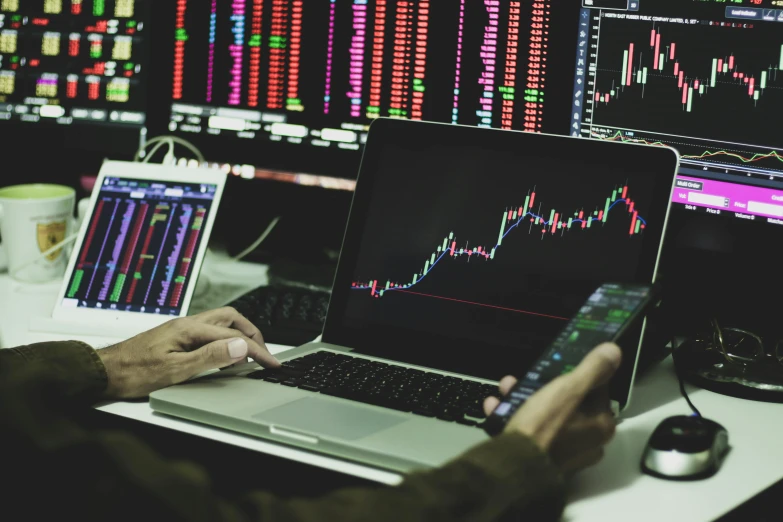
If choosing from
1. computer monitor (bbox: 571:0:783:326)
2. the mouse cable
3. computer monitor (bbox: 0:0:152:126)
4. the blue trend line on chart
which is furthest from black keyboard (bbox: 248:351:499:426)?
computer monitor (bbox: 0:0:152:126)

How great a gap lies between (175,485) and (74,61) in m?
1.19

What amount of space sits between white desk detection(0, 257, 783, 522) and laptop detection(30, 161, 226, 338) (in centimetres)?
6

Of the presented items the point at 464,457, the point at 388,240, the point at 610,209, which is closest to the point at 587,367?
the point at 464,457

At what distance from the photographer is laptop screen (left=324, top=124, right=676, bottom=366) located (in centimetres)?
101

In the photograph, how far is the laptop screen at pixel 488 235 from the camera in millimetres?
1014

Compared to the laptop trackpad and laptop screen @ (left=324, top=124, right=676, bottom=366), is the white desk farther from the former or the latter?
laptop screen @ (left=324, top=124, right=676, bottom=366)

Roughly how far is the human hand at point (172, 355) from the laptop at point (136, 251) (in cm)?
20

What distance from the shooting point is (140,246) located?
4.13 feet

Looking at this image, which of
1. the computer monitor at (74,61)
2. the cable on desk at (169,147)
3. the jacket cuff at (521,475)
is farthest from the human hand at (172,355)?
the computer monitor at (74,61)

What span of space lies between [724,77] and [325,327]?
1.96ft

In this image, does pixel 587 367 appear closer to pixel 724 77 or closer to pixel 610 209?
pixel 610 209

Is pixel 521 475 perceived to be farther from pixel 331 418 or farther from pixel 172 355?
pixel 172 355

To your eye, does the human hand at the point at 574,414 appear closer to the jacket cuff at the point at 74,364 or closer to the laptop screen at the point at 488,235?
the laptop screen at the point at 488,235

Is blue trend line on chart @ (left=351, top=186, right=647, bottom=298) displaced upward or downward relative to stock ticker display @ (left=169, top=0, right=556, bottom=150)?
downward
